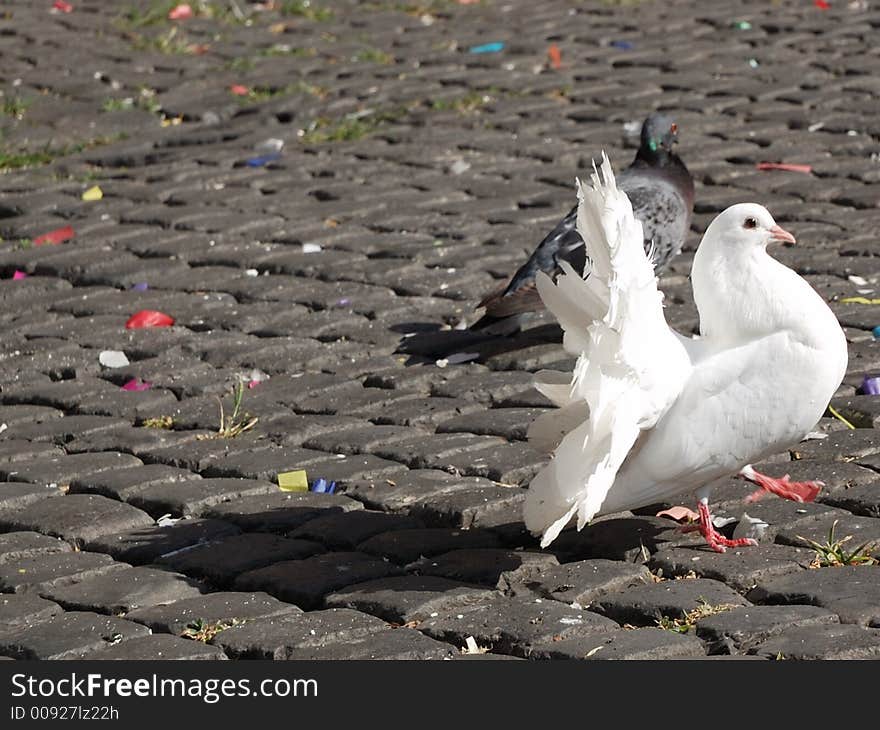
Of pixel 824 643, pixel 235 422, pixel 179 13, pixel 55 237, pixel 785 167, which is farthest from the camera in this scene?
pixel 179 13

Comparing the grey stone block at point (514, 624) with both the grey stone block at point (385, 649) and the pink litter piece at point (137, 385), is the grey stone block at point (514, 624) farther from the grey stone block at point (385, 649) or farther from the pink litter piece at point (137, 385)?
the pink litter piece at point (137, 385)

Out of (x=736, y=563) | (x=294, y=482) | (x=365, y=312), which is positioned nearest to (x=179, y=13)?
(x=365, y=312)

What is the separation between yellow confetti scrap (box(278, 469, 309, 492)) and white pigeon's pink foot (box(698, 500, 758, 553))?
129cm

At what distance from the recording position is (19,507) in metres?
4.93

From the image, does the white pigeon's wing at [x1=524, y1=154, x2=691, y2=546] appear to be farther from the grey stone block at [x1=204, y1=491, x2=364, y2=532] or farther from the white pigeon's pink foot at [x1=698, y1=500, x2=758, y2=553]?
the grey stone block at [x1=204, y1=491, x2=364, y2=532]

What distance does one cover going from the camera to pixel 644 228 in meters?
6.07

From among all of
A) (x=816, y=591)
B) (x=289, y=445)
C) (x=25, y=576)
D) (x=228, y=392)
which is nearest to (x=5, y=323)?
(x=228, y=392)

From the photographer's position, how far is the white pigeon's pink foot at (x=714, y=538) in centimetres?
428

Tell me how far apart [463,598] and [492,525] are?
0.50m

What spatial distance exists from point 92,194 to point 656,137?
3173mm

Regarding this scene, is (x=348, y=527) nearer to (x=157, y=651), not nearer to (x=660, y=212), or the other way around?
(x=157, y=651)

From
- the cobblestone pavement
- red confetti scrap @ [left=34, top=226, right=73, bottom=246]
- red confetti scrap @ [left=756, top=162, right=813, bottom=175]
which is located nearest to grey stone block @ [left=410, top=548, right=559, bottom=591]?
the cobblestone pavement

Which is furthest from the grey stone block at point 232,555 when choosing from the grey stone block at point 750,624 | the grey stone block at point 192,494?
the grey stone block at point 750,624

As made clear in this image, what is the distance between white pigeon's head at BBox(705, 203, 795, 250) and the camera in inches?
172
